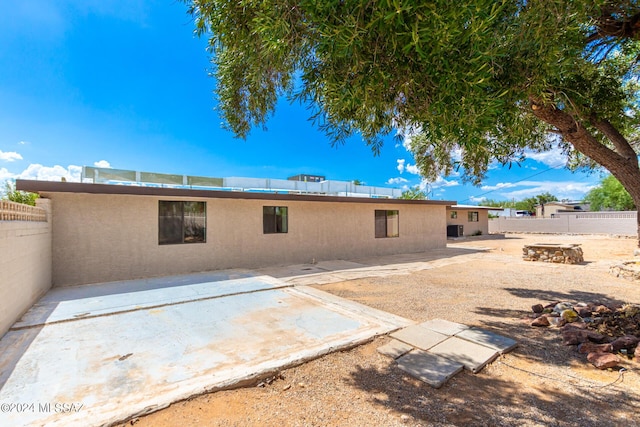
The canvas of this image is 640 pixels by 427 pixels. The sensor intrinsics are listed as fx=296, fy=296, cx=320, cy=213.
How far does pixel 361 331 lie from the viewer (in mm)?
4160

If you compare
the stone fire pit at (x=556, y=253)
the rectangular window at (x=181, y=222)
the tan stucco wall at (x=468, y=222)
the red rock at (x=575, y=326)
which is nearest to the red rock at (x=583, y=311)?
the red rock at (x=575, y=326)

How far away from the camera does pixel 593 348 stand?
352cm

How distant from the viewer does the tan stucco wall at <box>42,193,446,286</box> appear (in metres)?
7.13

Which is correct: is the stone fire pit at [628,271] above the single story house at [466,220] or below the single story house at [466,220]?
below

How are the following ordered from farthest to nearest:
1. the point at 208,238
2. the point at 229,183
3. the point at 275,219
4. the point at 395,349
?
1. the point at 229,183
2. the point at 275,219
3. the point at 208,238
4. the point at 395,349

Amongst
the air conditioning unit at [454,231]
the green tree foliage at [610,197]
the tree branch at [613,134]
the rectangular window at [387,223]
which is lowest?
the air conditioning unit at [454,231]

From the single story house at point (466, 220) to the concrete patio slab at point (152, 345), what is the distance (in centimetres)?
1926

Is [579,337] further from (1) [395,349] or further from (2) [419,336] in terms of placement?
(1) [395,349]

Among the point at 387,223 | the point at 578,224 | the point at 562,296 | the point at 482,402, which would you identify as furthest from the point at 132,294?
the point at 578,224

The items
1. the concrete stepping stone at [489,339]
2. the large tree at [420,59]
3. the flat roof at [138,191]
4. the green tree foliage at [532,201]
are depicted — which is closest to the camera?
the large tree at [420,59]

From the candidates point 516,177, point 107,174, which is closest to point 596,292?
point 107,174

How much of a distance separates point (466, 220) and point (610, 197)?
1255 inches

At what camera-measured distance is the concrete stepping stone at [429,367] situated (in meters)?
2.93

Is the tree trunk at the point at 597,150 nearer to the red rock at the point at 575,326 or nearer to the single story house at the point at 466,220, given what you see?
the red rock at the point at 575,326
